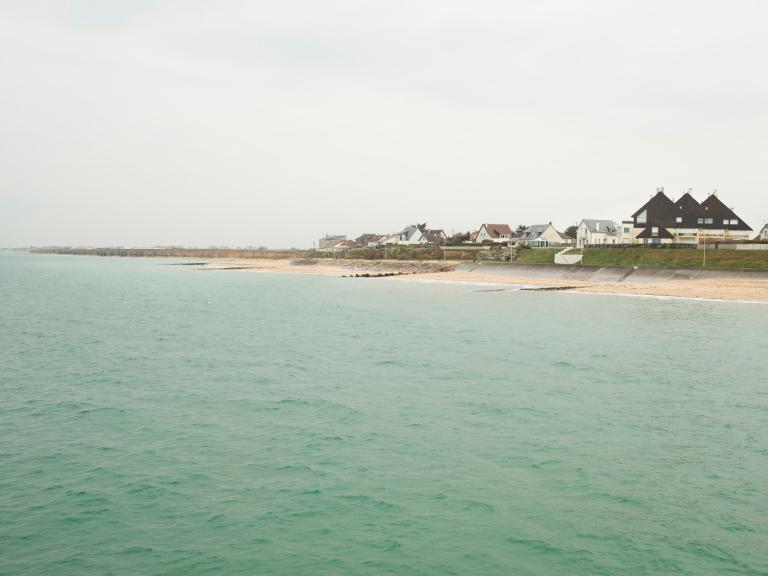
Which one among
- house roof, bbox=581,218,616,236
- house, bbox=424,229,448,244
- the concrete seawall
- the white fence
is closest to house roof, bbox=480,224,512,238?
house, bbox=424,229,448,244

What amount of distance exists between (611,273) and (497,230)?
84.0m

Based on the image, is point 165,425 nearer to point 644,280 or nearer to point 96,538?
point 96,538

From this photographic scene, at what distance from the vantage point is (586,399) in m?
22.3

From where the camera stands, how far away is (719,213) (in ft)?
362

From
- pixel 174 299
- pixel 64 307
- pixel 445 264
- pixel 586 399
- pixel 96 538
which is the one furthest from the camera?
pixel 445 264

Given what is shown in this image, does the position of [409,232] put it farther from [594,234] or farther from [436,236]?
[594,234]

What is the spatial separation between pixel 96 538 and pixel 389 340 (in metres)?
25.5

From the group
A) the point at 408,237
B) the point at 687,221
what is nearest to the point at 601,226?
the point at 687,221

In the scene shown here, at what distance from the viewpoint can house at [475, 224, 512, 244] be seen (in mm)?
164500

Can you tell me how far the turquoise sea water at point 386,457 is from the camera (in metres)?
11.5

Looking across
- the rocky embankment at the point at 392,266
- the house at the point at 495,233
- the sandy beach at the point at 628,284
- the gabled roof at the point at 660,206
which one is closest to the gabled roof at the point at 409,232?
the house at the point at 495,233

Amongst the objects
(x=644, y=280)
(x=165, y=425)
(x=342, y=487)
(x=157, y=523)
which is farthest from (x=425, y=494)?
(x=644, y=280)

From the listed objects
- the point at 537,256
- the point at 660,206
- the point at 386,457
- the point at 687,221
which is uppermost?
the point at 660,206

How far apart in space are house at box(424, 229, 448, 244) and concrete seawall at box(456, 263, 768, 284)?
6650cm
